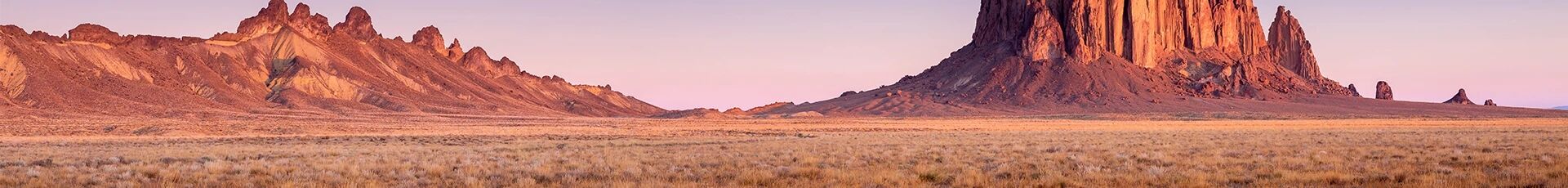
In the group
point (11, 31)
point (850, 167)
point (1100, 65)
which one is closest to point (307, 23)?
point (11, 31)

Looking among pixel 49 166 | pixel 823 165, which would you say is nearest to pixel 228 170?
pixel 49 166

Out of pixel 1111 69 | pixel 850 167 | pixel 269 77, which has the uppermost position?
pixel 1111 69

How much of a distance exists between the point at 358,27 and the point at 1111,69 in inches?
4508

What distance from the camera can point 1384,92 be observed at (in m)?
161

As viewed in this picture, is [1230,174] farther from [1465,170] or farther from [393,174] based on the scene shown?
[393,174]

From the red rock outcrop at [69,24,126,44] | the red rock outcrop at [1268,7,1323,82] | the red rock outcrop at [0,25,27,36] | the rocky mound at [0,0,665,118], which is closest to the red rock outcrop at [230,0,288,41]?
the rocky mound at [0,0,665,118]

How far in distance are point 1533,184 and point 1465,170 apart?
346 centimetres

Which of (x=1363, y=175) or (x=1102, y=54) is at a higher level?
(x=1102, y=54)

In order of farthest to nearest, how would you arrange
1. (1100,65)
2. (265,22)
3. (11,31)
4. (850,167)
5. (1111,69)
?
(265,22) < (1100,65) < (1111,69) < (11,31) < (850,167)

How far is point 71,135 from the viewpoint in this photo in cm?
4441

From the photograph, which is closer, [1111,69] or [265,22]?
[1111,69]

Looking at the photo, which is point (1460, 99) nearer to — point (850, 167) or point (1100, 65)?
point (1100, 65)

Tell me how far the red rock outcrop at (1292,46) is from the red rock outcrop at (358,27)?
436 ft

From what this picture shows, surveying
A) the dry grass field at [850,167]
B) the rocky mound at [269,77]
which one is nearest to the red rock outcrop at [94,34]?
the rocky mound at [269,77]
